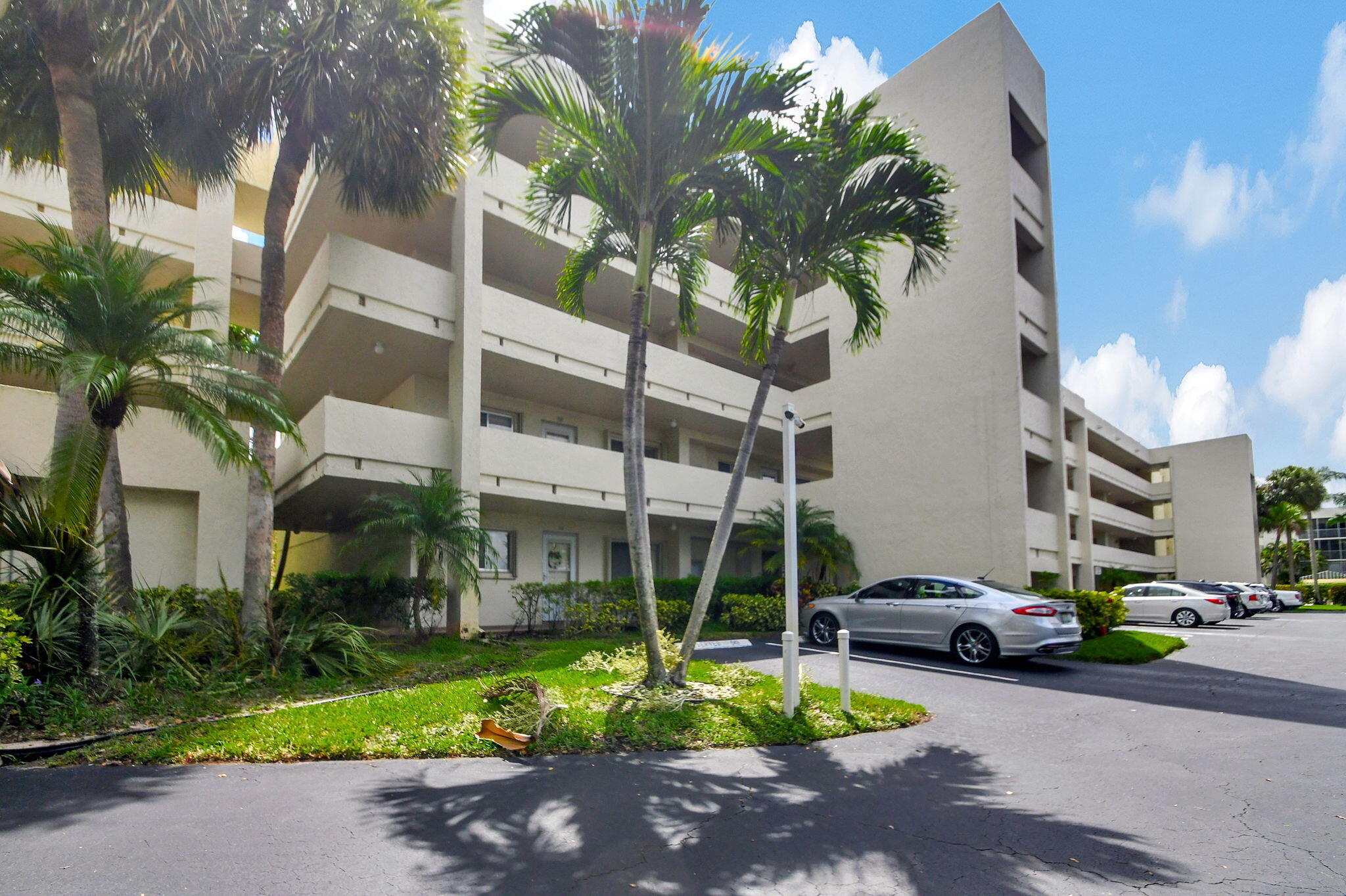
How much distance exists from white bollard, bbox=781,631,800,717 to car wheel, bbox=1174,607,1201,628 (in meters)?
22.0

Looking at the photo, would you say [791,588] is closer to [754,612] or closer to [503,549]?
[754,612]

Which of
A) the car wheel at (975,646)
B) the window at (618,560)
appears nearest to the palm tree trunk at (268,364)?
the window at (618,560)

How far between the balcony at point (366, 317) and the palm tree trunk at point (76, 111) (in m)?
4.27

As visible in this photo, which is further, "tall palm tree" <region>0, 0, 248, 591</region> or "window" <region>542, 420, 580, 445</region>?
"window" <region>542, 420, 580, 445</region>

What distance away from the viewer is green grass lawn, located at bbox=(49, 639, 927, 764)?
6.79m

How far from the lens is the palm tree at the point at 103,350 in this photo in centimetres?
816

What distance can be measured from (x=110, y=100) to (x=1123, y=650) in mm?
19422

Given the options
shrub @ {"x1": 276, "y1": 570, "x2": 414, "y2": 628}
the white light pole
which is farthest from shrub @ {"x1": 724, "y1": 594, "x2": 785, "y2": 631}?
the white light pole

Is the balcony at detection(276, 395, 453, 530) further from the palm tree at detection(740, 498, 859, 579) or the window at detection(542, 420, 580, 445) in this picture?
the palm tree at detection(740, 498, 859, 579)

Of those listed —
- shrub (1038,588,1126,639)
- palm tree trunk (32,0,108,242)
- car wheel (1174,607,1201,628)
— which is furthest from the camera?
car wheel (1174,607,1201,628)

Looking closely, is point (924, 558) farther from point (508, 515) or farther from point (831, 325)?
point (508, 515)

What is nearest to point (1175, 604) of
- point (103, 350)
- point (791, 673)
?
point (791, 673)

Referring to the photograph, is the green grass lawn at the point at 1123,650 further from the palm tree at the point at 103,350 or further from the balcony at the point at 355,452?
the palm tree at the point at 103,350

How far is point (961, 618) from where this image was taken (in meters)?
12.9
